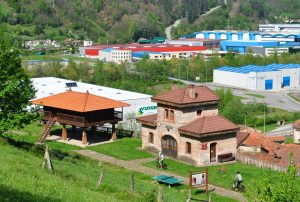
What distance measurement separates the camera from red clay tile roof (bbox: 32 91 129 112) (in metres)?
37.9

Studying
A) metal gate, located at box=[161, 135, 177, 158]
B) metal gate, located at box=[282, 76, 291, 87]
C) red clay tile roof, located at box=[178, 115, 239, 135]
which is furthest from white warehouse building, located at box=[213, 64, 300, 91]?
red clay tile roof, located at box=[178, 115, 239, 135]

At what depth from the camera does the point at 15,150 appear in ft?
79.9

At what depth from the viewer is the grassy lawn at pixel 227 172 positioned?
97.8ft

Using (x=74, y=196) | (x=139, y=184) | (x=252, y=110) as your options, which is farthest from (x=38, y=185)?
(x=252, y=110)

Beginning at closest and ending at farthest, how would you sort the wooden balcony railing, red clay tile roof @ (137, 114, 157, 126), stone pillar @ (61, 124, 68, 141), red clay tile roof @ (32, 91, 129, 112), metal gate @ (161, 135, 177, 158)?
1. metal gate @ (161, 135, 177, 158)
2. red clay tile roof @ (137, 114, 157, 126)
3. the wooden balcony railing
4. red clay tile roof @ (32, 91, 129, 112)
5. stone pillar @ (61, 124, 68, 141)

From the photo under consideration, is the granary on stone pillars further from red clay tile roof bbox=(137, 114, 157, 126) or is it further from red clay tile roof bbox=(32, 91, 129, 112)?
red clay tile roof bbox=(137, 114, 157, 126)

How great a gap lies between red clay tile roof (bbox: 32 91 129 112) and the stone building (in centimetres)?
285

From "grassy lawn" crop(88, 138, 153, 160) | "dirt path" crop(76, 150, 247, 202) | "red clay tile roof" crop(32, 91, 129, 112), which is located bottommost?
"grassy lawn" crop(88, 138, 153, 160)

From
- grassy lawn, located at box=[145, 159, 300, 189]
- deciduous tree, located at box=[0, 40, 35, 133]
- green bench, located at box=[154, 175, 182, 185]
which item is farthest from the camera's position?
grassy lawn, located at box=[145, 159, 300, 189]

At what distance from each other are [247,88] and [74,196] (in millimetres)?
70291

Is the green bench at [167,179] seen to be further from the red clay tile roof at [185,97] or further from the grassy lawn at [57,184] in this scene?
the red clay tile roof at [185,97]

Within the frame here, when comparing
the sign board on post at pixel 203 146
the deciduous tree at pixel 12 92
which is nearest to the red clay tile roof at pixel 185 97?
the sign board on post at pixel 203 146

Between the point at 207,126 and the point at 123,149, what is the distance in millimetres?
5803

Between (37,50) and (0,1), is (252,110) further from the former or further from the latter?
(0,1)
